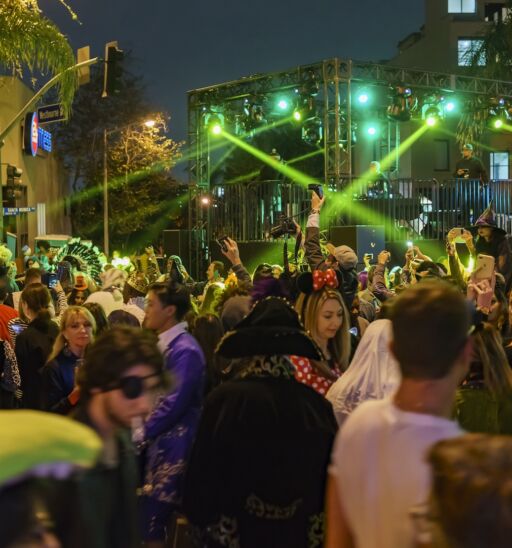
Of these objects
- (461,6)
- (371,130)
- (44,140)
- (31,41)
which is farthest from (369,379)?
(461,6)

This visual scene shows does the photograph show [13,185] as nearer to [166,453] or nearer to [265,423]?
[166,453]

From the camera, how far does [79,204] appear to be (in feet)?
152

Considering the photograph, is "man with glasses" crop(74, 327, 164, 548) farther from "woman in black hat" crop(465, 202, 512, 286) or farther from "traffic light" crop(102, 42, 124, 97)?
"traffic light" crop(102, 42, 124, 97)

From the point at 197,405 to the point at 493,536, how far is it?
11.8ft

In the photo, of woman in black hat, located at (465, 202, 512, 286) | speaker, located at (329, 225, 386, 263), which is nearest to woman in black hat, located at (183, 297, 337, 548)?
woman in black hat, located at (465, 202, 512, 286)

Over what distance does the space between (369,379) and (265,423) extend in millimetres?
923

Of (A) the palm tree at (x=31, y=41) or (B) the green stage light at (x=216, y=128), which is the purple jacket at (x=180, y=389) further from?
(B) the green stage light at (x=216, y=128)

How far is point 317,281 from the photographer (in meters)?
6.07

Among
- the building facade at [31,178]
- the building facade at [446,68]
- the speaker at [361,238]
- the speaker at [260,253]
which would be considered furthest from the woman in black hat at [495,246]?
the building facade at [446,68]

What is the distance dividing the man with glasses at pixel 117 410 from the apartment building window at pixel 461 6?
48638mm

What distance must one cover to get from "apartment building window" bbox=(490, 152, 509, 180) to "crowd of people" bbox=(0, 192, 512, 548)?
37.7 meters

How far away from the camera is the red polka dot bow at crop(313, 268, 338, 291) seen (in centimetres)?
604

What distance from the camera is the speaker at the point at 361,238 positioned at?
19578 millimetres

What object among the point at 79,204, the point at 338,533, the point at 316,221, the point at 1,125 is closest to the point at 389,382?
the point at 338,533
